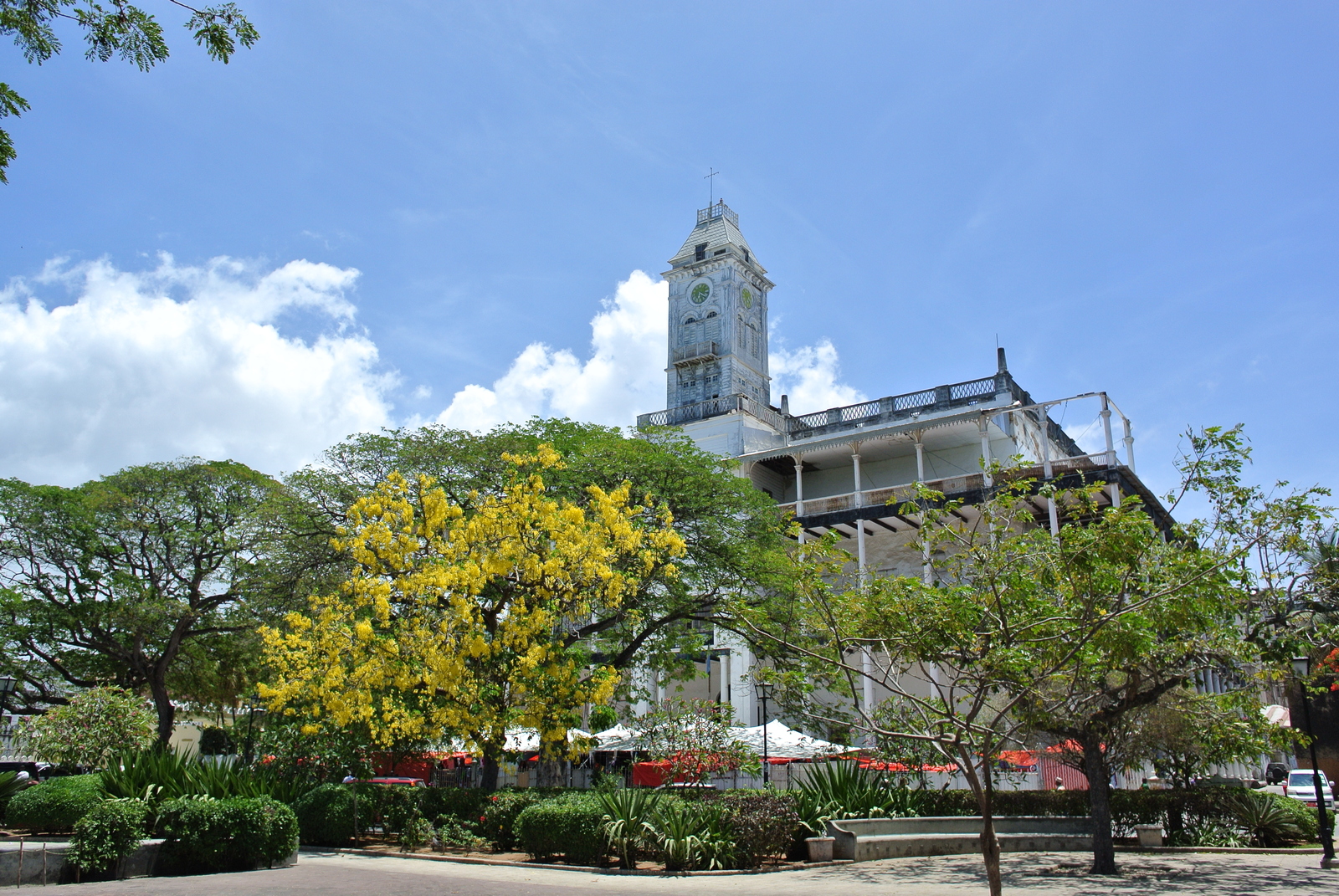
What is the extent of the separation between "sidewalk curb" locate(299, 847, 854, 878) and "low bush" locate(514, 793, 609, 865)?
8.7 inches

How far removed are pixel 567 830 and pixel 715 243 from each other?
34021 mm

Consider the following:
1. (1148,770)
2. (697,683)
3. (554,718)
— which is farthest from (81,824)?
(1148,770)

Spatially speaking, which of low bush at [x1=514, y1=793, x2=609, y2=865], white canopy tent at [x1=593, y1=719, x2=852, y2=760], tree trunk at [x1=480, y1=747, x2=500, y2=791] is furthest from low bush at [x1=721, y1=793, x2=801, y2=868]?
white canopy tent at [x1=593, y1=719, x2=852, y2=760]

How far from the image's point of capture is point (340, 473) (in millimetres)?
22125

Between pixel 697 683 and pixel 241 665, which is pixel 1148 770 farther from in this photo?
pixel 241 665

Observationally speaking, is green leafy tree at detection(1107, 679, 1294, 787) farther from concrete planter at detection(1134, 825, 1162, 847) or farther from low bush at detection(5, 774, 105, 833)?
low bush at detection(5, 774, 105, 833)

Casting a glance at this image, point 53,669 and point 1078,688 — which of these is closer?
point 1078,688

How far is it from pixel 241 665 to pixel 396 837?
18.2m

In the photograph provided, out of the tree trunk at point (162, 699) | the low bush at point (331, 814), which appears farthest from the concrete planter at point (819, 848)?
the tree trunk at point (162, 699)

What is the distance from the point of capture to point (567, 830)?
1302 centimetres

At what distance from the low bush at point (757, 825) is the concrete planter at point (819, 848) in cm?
51

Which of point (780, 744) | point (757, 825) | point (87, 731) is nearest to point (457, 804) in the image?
point (757, 825)

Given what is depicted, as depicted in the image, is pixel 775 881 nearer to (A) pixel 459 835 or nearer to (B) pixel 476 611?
(A) pixel 459 835

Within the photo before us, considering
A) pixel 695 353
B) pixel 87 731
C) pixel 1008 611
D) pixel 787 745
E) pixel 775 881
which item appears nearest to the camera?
pixel 1008 611
